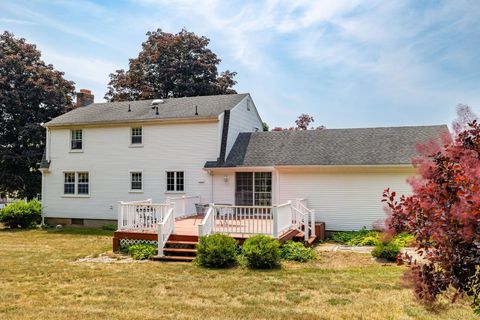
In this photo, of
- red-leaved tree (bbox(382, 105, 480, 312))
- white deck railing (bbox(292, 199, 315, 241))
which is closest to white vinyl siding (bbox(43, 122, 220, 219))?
white deck railing (bbox(292, 199, 315, 241))

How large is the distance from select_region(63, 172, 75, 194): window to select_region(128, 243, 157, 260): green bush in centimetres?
979

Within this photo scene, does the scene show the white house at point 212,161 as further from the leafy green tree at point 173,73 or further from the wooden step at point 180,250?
the leafy green tree at point 173,73

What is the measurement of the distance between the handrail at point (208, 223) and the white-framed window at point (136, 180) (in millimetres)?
8153

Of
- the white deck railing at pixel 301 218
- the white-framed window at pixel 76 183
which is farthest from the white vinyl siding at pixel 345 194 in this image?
the white-framed window at pixel 76 183

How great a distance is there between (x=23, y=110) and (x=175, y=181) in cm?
1465

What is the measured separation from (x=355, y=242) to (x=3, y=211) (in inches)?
674

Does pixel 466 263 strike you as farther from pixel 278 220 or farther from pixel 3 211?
pixel 3 211

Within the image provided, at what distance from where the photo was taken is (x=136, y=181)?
763 inches

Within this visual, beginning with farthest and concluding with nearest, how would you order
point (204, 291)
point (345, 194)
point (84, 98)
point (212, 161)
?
point (84, 98), point (212, 161), point (345, 194), point (204, 291)

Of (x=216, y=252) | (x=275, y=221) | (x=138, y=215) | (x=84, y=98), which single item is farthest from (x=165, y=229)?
(x=84, y=98)

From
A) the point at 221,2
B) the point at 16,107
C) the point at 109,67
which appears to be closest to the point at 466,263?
the point at 221,2

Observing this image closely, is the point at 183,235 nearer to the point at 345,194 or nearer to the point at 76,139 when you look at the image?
the point at 345,194

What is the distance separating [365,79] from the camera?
18094 mm

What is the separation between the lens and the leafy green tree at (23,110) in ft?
85.1
